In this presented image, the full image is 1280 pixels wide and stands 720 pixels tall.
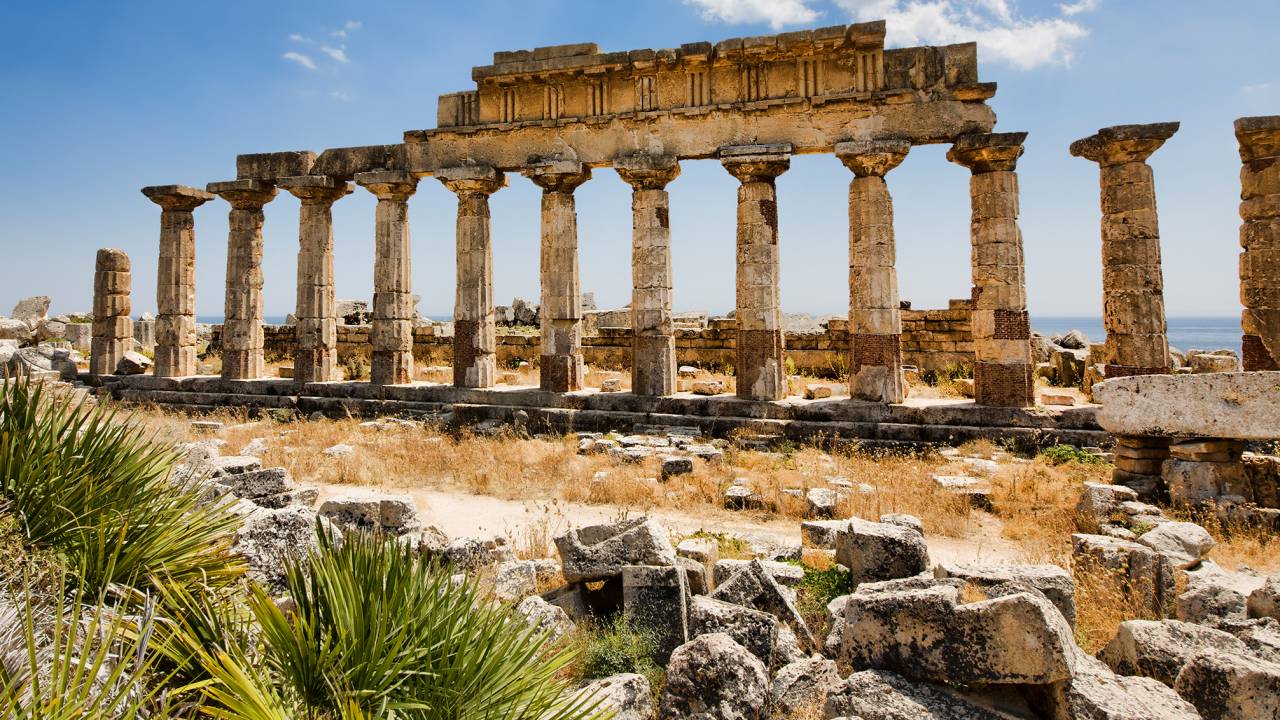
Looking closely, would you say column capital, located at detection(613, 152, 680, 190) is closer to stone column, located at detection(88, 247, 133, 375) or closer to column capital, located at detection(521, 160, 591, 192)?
column capital, located at detection(521, 160, 591, 192)

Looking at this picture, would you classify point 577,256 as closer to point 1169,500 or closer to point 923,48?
point 923,48

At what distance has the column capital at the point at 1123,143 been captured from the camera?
11477 millimetres

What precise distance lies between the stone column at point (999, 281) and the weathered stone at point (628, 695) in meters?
10.1

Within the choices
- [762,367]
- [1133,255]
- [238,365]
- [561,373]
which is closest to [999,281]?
[1133,255]

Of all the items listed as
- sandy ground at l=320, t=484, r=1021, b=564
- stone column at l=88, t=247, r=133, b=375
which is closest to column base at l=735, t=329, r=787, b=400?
sandy ground at l=320, t=484, r=1021, b=564

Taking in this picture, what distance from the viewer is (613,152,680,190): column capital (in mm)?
13609

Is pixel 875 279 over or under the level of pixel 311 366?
over

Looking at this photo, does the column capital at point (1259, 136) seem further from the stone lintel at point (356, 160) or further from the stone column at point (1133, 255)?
the stone lintel at point (356, 160)

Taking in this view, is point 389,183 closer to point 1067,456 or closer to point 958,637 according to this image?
point 1067,456

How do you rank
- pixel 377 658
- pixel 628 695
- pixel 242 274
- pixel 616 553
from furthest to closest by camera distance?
pixel 242 274 → pixel 616 553 → pixel 628 695 → pixel 377 658

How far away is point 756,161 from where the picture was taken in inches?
517

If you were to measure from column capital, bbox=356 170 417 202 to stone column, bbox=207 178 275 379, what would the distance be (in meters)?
2.76

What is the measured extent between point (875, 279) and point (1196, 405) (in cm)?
537

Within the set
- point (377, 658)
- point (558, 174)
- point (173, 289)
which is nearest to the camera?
point (377, 658)
